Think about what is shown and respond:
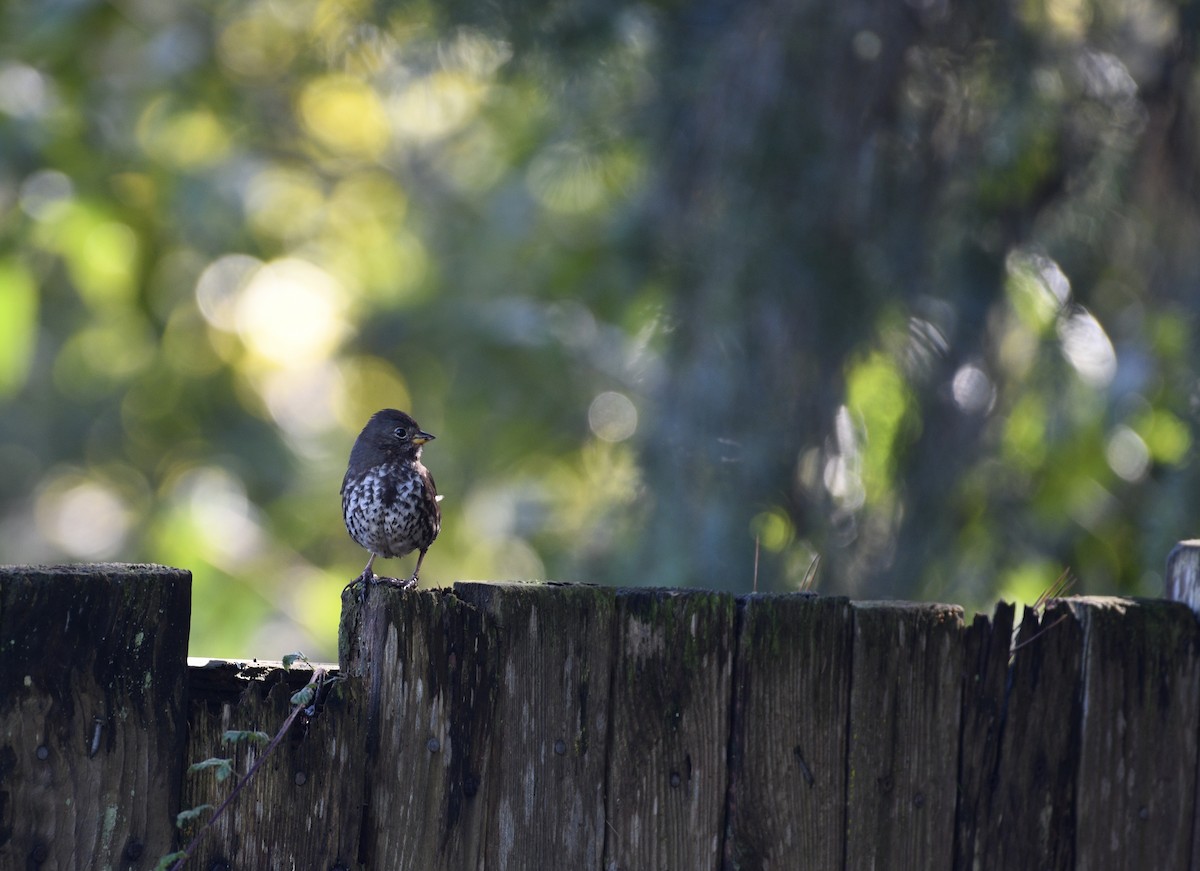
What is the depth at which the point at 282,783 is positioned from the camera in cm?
179

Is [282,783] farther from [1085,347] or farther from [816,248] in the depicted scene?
[1085,347]

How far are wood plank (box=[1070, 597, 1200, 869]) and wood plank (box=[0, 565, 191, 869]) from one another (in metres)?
1.53

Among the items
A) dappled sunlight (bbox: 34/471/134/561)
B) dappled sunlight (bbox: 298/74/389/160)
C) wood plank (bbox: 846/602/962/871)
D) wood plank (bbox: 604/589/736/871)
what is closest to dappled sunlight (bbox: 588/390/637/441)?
dappled sunlight (bbox: 34/471/134/561)

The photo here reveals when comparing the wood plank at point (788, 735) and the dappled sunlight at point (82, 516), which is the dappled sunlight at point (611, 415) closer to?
the dappled sunlight at point (82, 516)

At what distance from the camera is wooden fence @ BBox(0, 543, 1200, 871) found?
1711 mm

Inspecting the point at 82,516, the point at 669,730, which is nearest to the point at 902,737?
the point at 669,730

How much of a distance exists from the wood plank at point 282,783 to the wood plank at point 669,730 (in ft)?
1.32

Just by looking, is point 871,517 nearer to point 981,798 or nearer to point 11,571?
point 981,798

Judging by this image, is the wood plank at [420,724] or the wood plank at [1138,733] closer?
the wood plank at [420,724]

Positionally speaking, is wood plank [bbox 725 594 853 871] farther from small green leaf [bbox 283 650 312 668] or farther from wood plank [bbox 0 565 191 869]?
wood plank [bbox 0 565 191 869]

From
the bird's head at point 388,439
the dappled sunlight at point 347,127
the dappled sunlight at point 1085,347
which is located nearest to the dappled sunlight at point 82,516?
the dappled sunlight at point 347,127

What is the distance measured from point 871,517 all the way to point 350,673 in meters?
2.49

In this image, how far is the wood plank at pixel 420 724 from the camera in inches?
72.7

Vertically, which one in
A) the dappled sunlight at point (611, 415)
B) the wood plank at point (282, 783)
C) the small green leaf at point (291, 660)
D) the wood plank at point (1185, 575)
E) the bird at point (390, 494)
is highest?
the dappled sunlight at point (611, 415)
